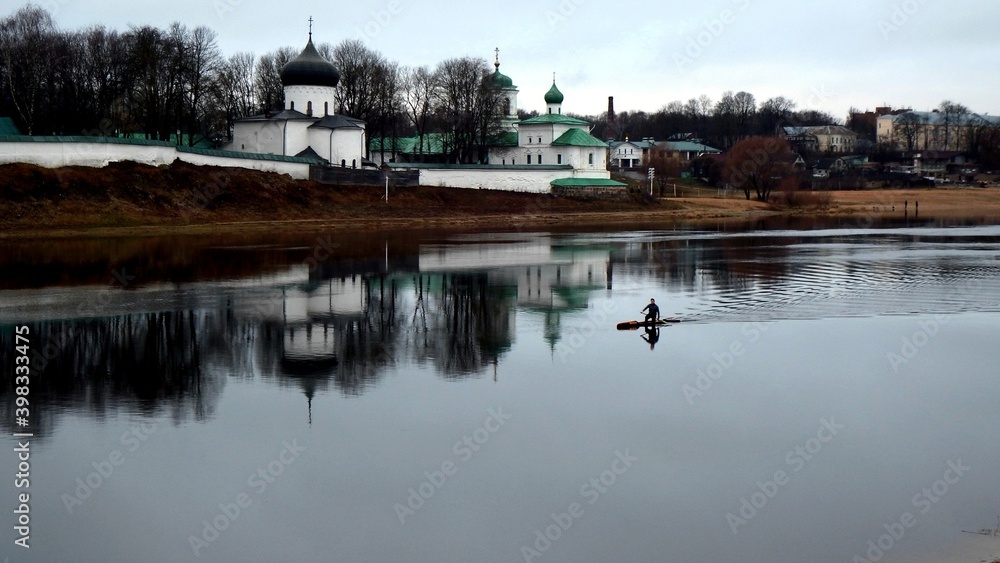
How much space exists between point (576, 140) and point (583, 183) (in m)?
3.99

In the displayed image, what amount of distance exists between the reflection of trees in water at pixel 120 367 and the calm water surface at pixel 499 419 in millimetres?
67

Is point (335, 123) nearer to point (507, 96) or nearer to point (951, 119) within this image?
point (507, 96)

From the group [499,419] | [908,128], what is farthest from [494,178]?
[908,128]

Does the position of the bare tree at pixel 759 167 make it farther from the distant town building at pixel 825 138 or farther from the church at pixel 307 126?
the distant town building at pixel 825 138

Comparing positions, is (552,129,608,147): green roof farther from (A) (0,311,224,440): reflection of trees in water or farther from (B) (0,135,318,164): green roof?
(A) (0,311,224,440): reflection of trees in water

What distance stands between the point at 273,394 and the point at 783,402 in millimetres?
7584

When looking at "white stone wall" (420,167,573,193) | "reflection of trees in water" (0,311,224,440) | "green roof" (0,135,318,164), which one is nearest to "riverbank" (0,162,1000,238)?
"green roof" (0,135,318,164)

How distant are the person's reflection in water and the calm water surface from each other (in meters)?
0.20

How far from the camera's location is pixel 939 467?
1257 centimetres

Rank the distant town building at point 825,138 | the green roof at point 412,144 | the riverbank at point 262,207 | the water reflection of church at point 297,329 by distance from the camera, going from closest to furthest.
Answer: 1. the water reflection of church at point 297,329
2. the riverbank at point 262,207
3. the green roof at point 412,144
4. the distant town building at point 825,138

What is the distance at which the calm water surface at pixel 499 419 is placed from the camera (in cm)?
1087

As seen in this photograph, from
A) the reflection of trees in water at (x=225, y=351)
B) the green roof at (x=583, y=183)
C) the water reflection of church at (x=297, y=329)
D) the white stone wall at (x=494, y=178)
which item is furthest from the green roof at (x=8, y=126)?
the reflection of trees in water at (x=225, y=351)

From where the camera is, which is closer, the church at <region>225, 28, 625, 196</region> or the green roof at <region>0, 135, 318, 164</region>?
the green roof at <region>0, 135, 318, 164</region>

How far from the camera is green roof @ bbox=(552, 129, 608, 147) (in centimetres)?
6800
